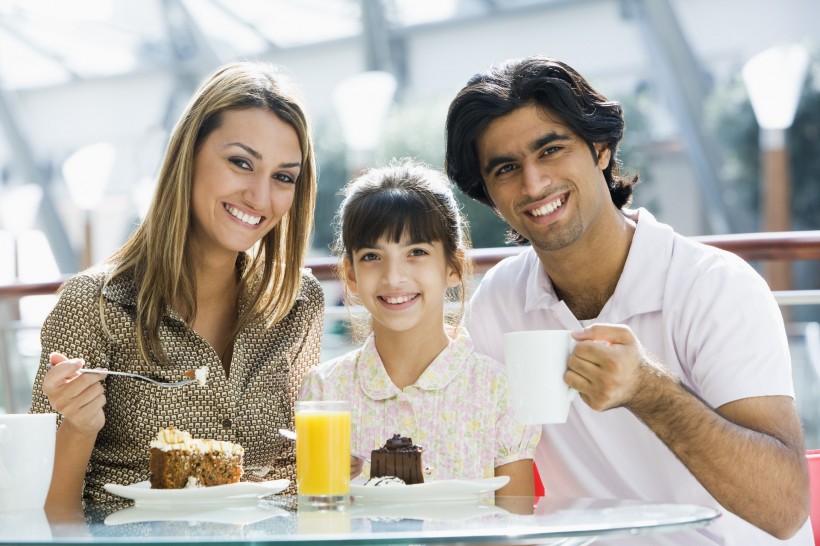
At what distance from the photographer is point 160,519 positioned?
1.31 metres

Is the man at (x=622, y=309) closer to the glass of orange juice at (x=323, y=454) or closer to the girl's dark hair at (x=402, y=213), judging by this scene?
the girl's dark hair at (x=402, y=213)

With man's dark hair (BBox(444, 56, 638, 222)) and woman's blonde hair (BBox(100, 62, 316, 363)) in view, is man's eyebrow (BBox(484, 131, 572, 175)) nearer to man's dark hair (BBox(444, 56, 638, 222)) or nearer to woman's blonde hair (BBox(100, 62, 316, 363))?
man's dark hair (BBox(444, 56, 638, 222))

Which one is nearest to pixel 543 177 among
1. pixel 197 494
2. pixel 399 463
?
pixel 399 463

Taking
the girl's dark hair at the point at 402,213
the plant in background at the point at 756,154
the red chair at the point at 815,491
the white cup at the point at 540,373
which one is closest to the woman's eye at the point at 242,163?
the girl's dark hair at the point at 402,213

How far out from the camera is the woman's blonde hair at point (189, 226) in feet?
6.87

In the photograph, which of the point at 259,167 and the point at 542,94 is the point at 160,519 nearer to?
the point at 259,167

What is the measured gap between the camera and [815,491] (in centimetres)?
202

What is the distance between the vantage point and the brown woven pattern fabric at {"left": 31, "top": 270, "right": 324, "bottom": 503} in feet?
6.50

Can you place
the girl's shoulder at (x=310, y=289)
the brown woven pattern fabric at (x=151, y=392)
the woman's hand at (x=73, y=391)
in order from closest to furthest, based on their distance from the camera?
1. the woman's hand at (x=73, y=391)
2. the brown woven pattern fabric at (x=151, y=392)
3. the girl's shoulder at (x=310, y=289)

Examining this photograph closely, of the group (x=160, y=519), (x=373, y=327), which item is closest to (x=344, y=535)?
Answer: (x=160, y=519)

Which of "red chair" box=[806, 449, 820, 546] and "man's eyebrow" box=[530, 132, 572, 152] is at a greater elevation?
"man's eyebrow" box=[530, 132, 572, 152]

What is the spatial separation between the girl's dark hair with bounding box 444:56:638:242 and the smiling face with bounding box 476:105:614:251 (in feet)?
0.06

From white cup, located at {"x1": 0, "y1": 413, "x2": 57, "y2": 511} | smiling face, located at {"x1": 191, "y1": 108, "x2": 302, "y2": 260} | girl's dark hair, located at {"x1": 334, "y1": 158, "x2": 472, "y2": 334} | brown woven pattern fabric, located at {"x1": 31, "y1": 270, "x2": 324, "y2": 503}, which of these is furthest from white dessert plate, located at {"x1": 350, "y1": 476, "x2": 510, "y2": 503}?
smiling face, located at {"x1": 191, "y1": 108, "x2": 302, "y2": 260}

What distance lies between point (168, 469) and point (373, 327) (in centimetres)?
67
